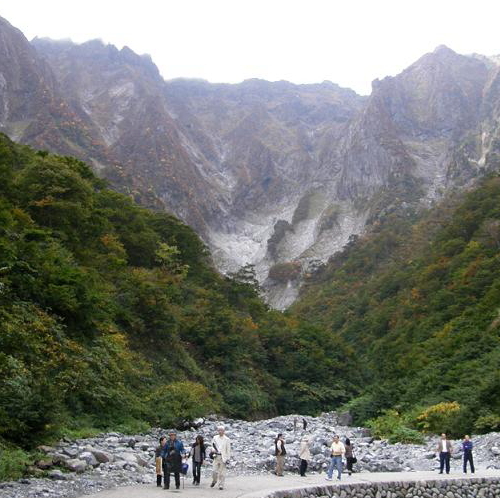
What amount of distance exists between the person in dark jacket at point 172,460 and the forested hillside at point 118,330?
274 cm

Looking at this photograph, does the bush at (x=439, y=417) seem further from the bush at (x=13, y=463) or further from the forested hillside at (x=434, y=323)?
the bush at (x=13, y=463)

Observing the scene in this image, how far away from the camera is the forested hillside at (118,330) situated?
1800cm

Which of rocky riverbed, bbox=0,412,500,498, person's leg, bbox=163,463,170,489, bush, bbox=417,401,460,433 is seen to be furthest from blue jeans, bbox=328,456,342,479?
bush, bbox=417,401,460,433

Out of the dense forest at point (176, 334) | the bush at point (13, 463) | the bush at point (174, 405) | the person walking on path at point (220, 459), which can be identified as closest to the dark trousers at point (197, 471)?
the person walking on path at point (220, 459)

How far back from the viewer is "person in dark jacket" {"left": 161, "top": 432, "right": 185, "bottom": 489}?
1227 cm

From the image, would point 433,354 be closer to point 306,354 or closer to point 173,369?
point 306,354

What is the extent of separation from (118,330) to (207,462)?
12.2m

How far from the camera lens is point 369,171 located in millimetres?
164375

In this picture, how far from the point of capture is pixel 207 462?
17.2 meters

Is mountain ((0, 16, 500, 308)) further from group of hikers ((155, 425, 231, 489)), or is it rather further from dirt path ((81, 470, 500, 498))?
group of hikers ((155, 425, 231, 489))

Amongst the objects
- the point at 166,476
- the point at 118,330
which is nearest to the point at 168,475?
the point at 166,476

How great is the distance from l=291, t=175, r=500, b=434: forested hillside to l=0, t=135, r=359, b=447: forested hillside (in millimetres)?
7236

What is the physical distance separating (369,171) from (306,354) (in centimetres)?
12341

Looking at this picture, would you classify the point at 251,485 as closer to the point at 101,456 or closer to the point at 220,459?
the point at 220,459
